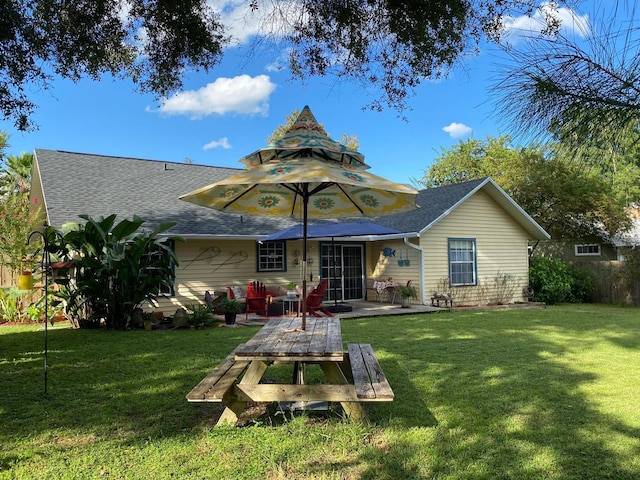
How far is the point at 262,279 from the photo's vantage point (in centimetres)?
1414

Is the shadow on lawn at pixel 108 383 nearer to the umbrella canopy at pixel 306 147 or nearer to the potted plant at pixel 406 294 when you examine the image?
the umbrella canopy at pixel 306 147

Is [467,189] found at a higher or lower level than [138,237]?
higher

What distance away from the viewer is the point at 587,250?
960 inches

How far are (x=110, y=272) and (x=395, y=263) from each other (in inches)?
357

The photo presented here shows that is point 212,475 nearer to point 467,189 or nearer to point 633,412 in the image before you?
point 633,412

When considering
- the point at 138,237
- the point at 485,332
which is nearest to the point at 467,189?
the point at 485,332

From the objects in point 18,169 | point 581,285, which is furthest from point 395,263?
point 18,169

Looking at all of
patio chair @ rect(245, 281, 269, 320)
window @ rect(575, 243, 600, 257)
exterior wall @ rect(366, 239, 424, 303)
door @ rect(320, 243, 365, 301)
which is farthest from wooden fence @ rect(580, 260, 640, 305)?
patio chair @ rect(245, 281, 269, 320)

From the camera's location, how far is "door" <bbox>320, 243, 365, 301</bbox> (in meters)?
15.5

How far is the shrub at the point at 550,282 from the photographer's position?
659 inches

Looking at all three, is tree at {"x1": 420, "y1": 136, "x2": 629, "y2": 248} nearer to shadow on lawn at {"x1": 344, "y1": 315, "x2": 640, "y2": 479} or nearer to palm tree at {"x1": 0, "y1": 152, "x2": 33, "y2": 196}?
shadow on lawn at {"x1": 344, "y1": 315, "x2": 640, "y2": 479}

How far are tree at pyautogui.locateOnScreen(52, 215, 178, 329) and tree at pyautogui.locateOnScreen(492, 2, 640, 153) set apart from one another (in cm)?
874

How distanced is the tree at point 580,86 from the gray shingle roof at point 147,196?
36.4 feet

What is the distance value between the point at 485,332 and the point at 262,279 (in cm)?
702
